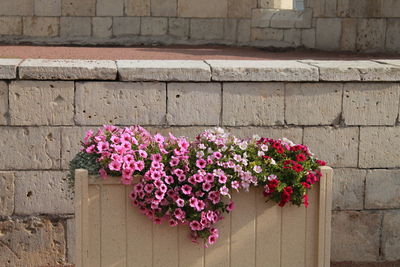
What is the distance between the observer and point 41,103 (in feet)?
19.2

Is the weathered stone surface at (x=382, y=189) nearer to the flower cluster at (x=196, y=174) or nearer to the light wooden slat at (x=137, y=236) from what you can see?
the flower cluster at (x=196, y=174)

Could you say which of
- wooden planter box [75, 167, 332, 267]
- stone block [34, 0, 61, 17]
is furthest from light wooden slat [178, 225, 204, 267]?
stone block [34, 0, 61, 17]

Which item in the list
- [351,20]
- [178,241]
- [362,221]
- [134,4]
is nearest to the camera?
[178,241]

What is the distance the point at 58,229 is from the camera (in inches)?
240

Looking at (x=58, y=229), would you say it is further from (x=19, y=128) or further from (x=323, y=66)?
(x=323, y=66)

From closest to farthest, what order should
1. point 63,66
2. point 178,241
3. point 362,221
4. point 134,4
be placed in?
point 178,241 → point 63,66 → point 362,221 → point 134,4

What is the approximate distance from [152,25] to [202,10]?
3.15 ft

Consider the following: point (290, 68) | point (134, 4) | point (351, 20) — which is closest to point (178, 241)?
point (290, 68)

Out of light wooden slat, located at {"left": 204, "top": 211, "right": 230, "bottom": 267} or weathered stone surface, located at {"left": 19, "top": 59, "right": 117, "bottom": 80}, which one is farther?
weathered stone surface, located at {"left": 19, "top": 59, "right": 117, "bottom": 80}

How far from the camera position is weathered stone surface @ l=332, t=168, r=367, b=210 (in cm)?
615

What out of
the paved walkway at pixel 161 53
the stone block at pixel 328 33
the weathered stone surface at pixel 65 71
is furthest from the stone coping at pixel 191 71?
the stone block at pixel 328 33

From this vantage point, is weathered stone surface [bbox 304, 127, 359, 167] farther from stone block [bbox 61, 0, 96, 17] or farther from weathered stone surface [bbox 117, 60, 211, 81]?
stone block [bbox 61, 0, 96, 17]

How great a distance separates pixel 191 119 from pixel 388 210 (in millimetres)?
1866

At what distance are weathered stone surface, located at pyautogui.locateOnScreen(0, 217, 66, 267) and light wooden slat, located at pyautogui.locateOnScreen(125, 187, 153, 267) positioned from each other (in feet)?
5.85
